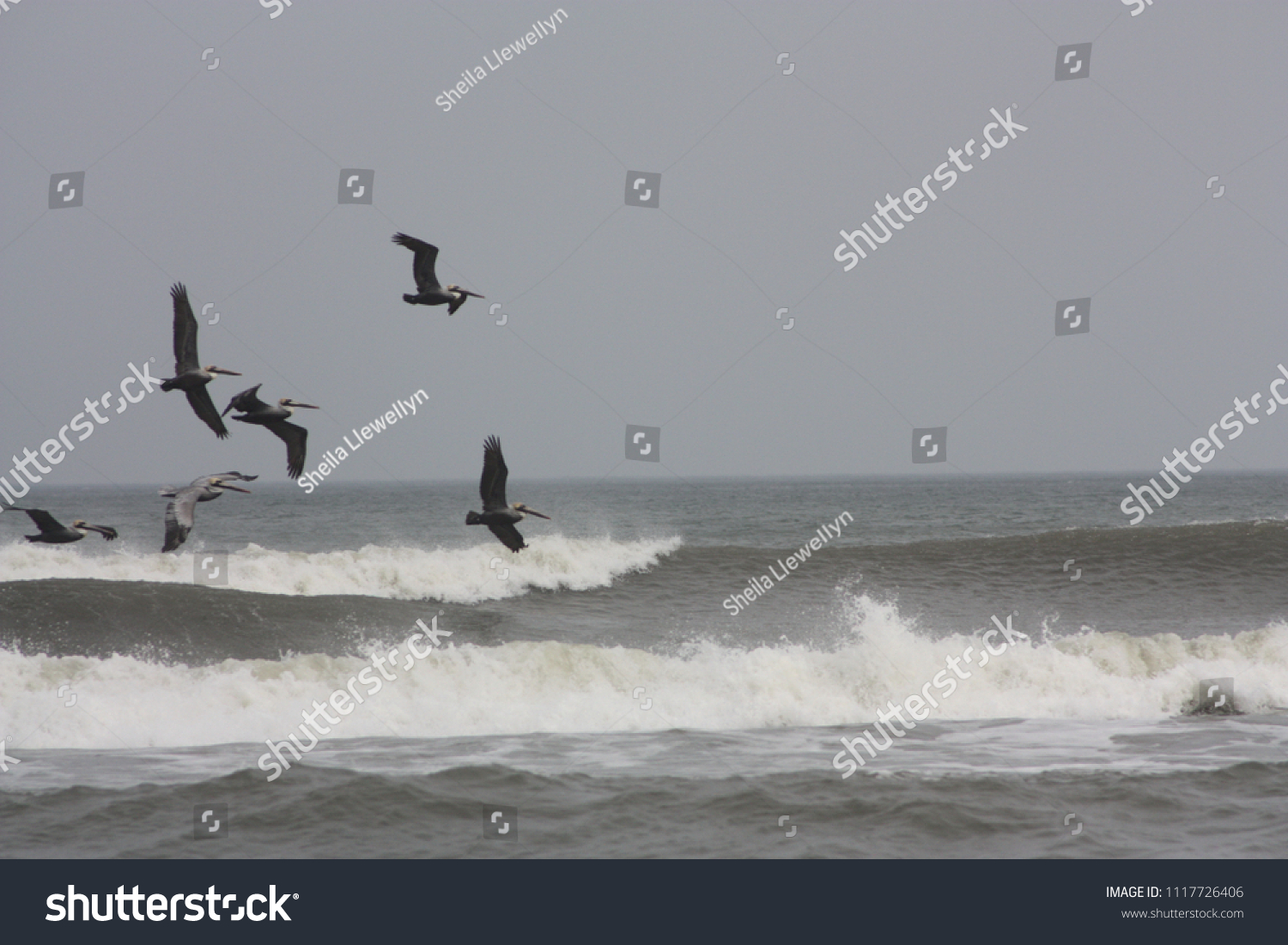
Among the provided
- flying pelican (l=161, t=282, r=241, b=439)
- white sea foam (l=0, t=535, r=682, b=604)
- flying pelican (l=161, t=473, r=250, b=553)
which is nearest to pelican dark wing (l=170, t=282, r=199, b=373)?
flying pelican (l=161, t=282, r=241, b=439)

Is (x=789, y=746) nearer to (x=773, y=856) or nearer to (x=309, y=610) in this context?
(x=773, y=856)

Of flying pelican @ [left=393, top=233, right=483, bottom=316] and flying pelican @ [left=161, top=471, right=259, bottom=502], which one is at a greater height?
flying pelican @ [left=393, top=233, right=483, bottom=316]

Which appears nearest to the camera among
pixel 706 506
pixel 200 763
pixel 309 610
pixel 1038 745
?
pixel 200 763

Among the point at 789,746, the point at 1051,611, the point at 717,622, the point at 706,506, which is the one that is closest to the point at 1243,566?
the point at 1051,611

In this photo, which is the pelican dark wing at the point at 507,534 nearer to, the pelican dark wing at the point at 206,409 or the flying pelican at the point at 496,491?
the flying pelican at the point at 496,491

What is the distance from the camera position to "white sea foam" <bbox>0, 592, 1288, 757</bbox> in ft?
43.3

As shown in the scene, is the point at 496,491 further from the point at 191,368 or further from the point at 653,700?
the point at 653,700

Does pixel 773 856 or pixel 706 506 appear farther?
pixel 706 506

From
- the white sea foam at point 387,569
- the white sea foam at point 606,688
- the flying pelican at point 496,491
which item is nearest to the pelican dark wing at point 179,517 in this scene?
the flying pelican at point 496,491

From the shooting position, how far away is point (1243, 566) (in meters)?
25.0

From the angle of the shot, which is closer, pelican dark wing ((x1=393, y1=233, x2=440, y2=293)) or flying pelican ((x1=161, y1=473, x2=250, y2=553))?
flying pelican ((x1=161, y1=473, x2=250, y2=553))

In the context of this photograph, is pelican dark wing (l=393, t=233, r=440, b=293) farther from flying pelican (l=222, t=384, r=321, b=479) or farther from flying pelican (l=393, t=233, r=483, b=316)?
flying pelican (l=222, t=384, r=321, b=479)

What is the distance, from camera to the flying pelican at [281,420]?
881 centimetres

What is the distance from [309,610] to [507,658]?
5609 mm
